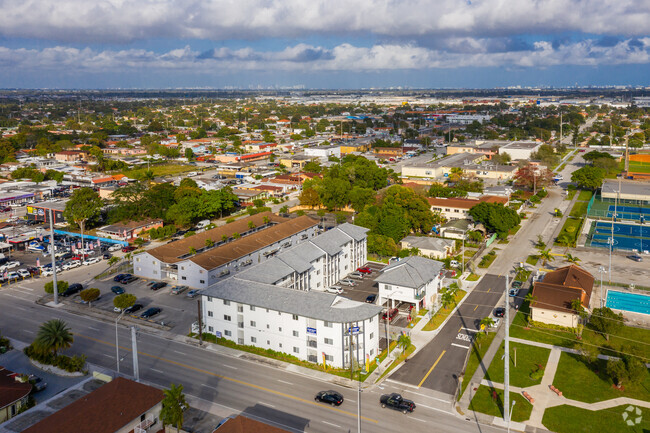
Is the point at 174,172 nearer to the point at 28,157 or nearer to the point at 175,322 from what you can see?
the point at 28,157

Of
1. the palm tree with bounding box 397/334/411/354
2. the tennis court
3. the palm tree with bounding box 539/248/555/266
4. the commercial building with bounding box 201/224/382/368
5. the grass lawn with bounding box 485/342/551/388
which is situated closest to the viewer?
the grass lawn with bounding box 485/342/551/388

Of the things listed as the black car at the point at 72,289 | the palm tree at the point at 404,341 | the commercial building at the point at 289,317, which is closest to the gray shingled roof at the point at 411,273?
the palm tree at the point at 404,341

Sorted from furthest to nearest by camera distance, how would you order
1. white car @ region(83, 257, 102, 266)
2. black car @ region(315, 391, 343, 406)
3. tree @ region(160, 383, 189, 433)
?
white car @ region(83, 257, 102, 266) < black car @ region(315, 391, 343, 406) < tree @ region(160, 383, 189, 433)

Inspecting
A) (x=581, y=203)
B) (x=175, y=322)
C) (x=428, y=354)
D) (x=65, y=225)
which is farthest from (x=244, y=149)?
(x=428, y=354)

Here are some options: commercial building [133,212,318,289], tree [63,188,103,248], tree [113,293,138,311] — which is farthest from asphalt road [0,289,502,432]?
tree [63,188,103,248]

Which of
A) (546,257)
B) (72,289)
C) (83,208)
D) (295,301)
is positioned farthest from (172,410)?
(83,208)

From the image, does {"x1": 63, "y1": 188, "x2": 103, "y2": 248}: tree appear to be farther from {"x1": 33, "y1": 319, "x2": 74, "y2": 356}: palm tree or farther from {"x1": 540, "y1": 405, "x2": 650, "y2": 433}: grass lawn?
{"x1": 540, "y1": 405, "x2": 650, "y2": 433}: grass lawn

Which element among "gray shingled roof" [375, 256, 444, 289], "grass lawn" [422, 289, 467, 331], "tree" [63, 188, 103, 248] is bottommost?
"grass lawn" [422, 289, 467, 331]
